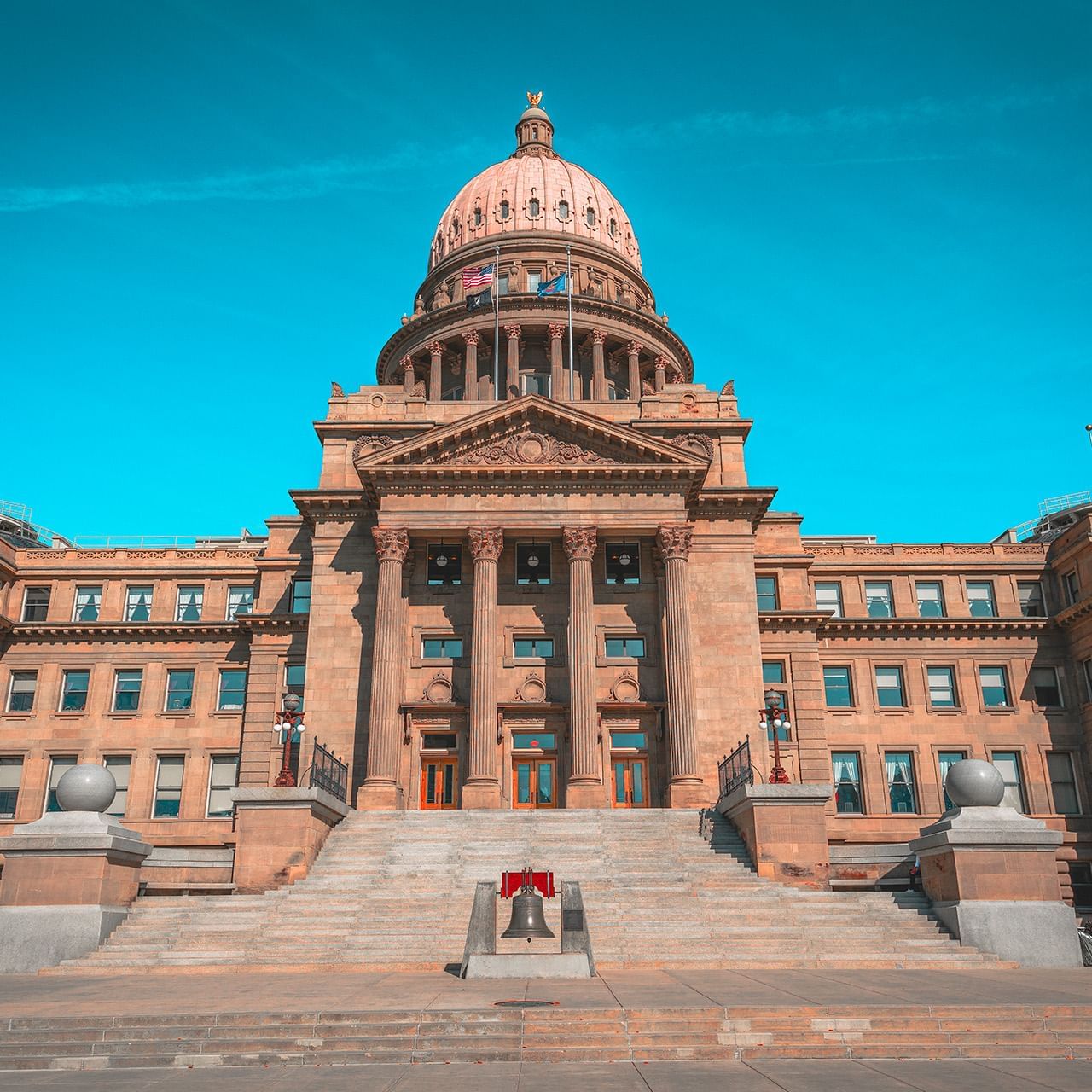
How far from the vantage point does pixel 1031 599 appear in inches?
2233

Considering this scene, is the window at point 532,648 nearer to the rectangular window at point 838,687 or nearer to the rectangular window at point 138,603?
the rectangular window at point 838,687

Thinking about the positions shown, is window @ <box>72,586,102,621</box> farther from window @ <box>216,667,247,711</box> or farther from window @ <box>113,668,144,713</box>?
window @ <box>216,667,247,711</box>

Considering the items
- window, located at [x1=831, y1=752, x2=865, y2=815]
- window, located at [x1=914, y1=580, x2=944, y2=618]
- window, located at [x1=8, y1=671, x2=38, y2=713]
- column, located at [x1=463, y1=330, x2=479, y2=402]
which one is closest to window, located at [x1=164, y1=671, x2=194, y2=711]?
window, located at [x1=8, y1=671, x2=38, y2=713]

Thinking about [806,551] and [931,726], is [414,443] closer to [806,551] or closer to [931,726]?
[806,551]

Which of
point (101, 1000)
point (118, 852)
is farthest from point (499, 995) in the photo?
point (118, 852)

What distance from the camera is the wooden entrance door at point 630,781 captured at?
4331 centimetres

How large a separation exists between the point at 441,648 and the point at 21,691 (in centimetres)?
2447

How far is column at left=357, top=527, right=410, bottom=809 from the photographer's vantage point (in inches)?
1597

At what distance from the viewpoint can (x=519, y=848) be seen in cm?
3144

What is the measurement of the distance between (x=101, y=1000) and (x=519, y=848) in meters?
15.9

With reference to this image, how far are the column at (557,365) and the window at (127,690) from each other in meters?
28.5

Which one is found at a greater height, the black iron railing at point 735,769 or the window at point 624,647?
the window at point 624,647

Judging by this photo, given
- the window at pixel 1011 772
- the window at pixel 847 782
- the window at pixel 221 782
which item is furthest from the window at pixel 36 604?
the window at pixel 1011 772

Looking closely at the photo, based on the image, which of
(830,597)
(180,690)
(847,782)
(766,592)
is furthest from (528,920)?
(830,597)
